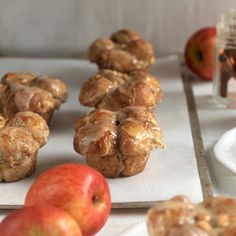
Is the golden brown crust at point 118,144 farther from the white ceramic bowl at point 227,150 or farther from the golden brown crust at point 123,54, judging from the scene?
the golden brown crust at point 123,54

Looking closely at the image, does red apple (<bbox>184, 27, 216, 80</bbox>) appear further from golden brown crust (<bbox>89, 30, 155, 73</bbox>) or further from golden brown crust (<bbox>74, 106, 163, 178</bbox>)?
golden brown crust (<bbox>74, 106, 163, 178</bbox>)

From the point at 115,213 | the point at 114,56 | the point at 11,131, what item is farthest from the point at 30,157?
the point at 114,56

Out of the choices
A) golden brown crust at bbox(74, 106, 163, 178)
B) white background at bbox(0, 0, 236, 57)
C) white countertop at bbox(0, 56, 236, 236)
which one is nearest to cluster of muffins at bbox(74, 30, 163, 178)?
golden brown crust at bbox(74, 106, 163, 178)

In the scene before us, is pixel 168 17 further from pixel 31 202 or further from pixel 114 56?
pixel 31 202

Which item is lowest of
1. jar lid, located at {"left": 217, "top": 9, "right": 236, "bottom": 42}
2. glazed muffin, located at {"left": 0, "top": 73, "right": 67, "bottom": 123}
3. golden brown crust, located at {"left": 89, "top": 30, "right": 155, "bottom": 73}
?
golden brown crust, located at {"left": 89, "top": 30, "right": 155, "bottom": 73}

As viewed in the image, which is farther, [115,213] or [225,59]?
[225,59]

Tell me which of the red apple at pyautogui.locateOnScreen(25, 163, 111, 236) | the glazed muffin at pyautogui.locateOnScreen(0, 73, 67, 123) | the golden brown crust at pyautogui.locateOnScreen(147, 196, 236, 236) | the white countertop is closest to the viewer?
the golden brown crust at pyautogui.locateOnScreen(147, 196, 236, 236)

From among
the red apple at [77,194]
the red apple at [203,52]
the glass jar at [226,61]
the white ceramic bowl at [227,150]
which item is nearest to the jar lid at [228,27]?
the glass jar at [226,61]
